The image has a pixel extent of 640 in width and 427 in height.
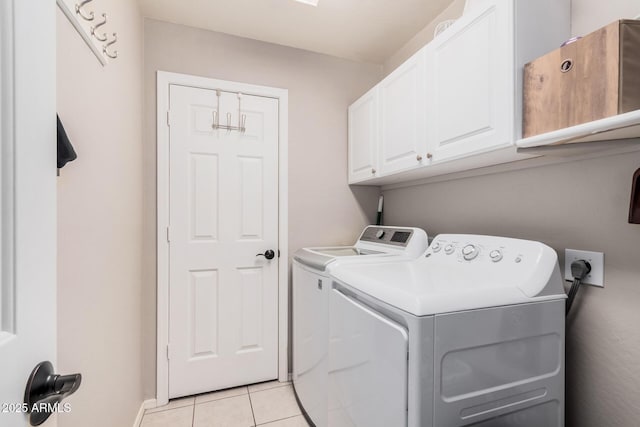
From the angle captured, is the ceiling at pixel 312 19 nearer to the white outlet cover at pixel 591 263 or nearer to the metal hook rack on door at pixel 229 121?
the metal hook rack on door at pixel 229 121

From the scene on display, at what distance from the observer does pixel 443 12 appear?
1.78 m

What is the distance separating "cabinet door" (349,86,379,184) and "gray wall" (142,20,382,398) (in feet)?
0.35

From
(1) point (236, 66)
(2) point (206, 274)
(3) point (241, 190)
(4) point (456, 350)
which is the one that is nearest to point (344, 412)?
(4) point (456, 350)

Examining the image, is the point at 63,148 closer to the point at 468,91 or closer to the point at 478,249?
the point at 468,91

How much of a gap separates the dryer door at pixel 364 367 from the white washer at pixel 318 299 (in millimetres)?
136

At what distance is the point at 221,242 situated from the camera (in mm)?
2020

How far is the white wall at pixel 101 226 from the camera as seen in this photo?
926 mm

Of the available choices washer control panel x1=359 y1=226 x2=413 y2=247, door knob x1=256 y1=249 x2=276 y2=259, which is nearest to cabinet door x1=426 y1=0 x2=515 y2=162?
washer control panel x1=359 y1=226 x2=413 y2=247

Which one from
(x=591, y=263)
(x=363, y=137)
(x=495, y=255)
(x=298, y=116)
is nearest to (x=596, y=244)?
(x=591, y=263)

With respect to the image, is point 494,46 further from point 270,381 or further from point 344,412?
point 270,381

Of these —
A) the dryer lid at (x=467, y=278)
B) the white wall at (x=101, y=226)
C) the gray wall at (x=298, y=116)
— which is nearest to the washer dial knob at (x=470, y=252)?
the dryer lid at (x=467, y=278)

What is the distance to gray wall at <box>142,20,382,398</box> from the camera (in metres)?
1.88

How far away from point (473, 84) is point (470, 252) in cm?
74

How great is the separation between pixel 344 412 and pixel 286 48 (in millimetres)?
2353
